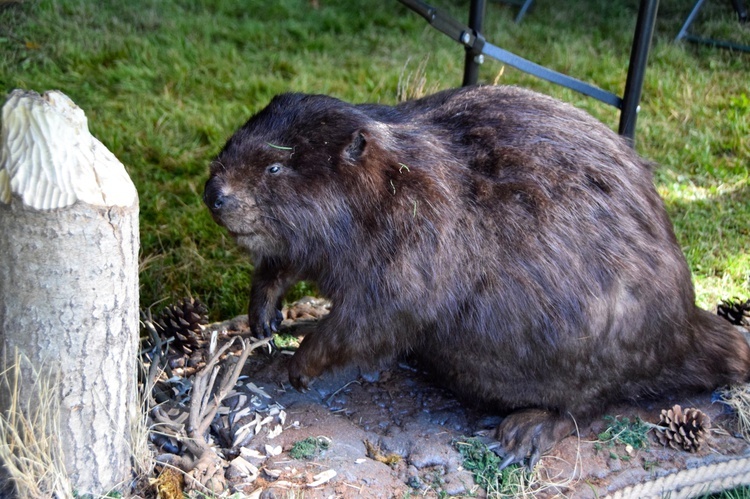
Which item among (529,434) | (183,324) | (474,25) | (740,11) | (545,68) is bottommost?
(529,434)

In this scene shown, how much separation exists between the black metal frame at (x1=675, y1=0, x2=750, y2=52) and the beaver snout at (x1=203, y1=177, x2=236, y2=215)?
19.1ft

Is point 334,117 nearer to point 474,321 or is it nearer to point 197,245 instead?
point 474,321

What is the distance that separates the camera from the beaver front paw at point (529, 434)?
304 centimetres

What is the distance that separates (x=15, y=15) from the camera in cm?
676

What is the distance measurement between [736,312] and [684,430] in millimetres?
925

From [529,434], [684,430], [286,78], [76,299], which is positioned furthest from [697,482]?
[286,78]

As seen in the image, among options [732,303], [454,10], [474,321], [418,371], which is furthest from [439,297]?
[454,10]

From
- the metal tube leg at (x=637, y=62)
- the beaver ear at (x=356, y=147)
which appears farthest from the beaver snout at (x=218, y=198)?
the metal tube leg at (x=637, y=62)

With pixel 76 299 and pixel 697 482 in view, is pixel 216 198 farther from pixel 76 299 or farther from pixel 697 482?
pixel 697 482

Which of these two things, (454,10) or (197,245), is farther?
(454,10)

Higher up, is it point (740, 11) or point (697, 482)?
point (740, 11)

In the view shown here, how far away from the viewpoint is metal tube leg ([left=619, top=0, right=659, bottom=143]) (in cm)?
390

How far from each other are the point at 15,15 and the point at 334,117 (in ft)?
15.8

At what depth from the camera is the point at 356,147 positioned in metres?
2.95
